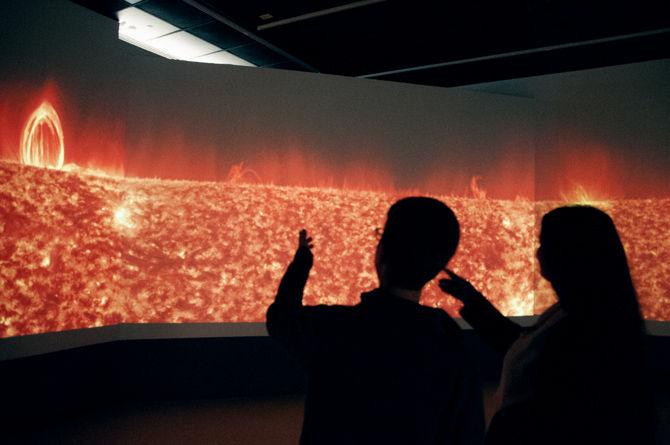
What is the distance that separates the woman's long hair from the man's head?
0.25m

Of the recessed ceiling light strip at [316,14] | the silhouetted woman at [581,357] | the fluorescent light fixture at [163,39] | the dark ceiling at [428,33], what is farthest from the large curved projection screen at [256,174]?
the silhouetted woman at [581,357]

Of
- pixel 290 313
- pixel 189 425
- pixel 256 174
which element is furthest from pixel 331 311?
pixel 256 174

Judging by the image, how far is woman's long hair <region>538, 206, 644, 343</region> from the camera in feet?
3.05

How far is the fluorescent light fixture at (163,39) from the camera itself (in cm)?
466

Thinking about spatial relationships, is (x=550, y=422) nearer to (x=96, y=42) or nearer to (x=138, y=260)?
(x=138, y=260)

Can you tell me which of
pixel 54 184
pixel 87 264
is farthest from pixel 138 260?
pixel 54 184

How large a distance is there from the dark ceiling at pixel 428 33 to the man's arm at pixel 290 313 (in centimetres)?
373

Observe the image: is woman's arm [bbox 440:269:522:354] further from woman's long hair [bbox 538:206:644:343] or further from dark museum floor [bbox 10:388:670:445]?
dark museum floor [bbox 10:388:670:445]

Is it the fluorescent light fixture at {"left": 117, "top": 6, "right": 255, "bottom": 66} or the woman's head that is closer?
the woman's head

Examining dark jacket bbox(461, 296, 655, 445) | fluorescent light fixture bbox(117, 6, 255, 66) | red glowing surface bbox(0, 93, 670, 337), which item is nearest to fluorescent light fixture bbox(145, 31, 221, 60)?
fluorescent light fixture bbox(117, 6, 255, 66)

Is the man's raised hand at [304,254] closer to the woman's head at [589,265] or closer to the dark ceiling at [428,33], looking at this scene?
the woman's head at [589,265]

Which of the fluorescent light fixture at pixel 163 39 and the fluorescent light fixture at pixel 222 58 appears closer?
the fluorescent light fixture at pixel 163 39

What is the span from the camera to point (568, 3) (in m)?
4.11

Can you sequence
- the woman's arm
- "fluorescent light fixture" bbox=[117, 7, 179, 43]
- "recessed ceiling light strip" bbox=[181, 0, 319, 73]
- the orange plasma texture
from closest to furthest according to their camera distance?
the woman's arm
the orange plasma texture
"recessed ceiling light strip" bbox=[181, 0, 319, 73]
"fluorescent light fixture" bbox=[117, 7, 179, 43]
